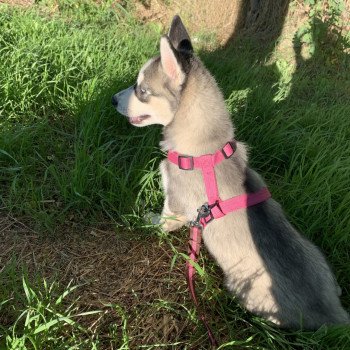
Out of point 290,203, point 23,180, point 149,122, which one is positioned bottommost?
point 23,180

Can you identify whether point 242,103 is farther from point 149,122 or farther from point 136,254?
point 136,254

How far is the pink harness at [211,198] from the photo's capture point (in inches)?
80.1

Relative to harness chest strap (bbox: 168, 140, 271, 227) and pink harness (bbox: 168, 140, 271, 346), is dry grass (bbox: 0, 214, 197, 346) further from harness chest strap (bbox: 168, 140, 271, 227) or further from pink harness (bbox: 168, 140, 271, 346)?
harness chest strap (bbox: 168, 140, 271, 227)

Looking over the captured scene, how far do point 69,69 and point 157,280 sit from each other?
2206 millimetres

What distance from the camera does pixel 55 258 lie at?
7.40ft

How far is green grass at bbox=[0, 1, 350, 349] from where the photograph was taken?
1.93m

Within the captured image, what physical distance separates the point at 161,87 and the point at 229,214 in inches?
36.7

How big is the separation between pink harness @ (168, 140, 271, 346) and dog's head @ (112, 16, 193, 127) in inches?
14.4

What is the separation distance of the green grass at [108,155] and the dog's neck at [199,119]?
22.6 inches

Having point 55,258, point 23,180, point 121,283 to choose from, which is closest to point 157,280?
point 121,283

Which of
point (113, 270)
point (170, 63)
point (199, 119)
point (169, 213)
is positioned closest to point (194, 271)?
point (169, 213)

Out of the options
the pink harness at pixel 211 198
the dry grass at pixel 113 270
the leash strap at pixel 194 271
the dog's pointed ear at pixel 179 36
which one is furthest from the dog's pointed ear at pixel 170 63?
the dry grass at pixel 113 270

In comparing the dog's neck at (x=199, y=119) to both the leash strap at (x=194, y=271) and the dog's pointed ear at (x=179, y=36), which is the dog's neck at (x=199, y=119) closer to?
the dog's pointed ear at (x=179, y=36)

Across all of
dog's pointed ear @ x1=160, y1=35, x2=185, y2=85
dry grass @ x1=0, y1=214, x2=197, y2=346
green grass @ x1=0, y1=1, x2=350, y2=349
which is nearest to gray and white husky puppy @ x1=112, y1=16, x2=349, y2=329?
dog's pointed ear @ x1=160, y1=35, x2=185, y2=85
